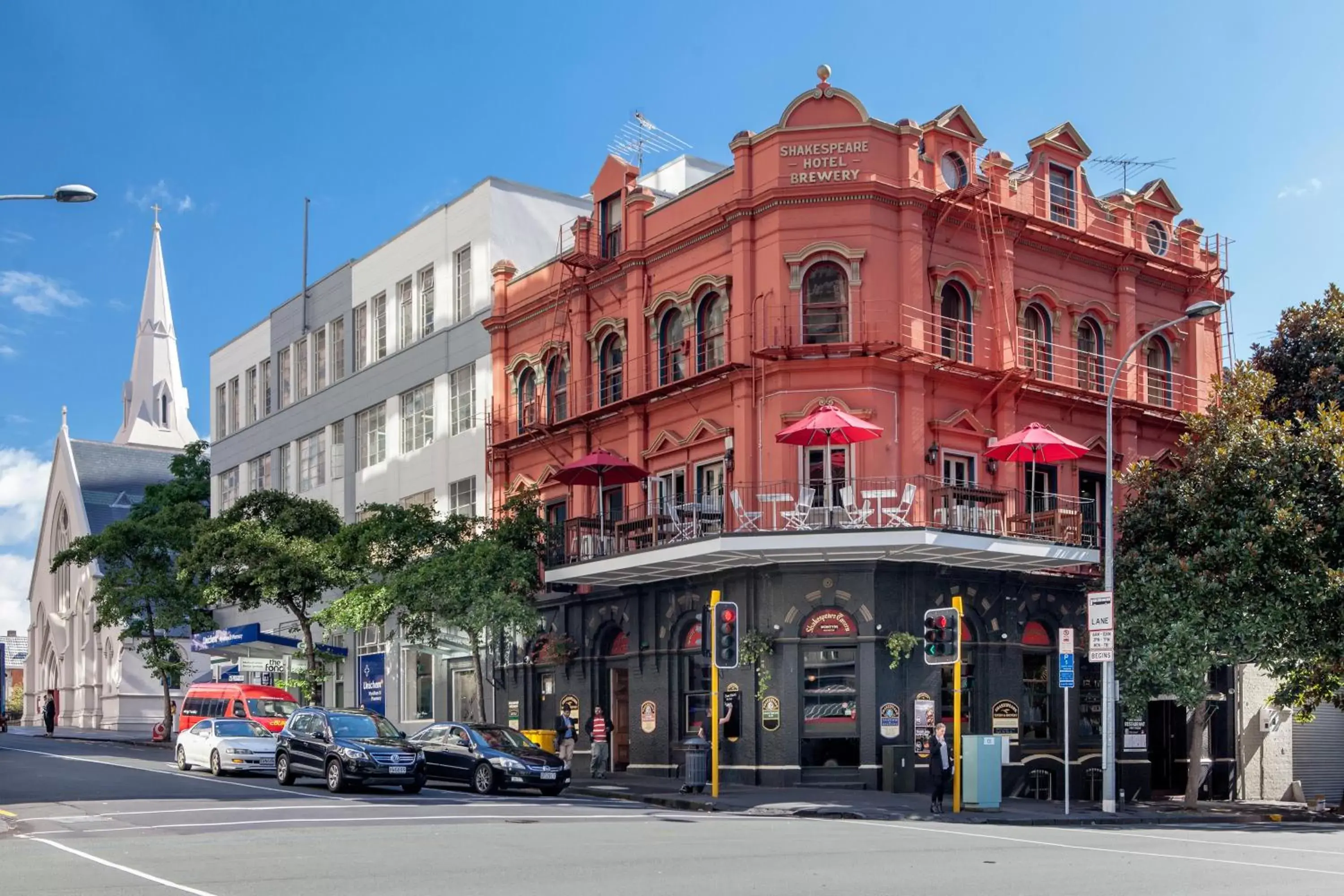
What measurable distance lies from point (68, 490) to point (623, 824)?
70.8m

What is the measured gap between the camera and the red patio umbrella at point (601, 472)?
34.5 metres

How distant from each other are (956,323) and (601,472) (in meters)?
8.51

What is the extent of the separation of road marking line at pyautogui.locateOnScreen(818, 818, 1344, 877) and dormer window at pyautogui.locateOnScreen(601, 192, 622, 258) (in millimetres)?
17777

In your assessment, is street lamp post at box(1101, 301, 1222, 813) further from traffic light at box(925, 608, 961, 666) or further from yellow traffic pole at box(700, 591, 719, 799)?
yellow traffic pole at box(700, 591, 719, 799)

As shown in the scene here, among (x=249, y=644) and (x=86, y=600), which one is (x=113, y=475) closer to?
(x=86, y=600)

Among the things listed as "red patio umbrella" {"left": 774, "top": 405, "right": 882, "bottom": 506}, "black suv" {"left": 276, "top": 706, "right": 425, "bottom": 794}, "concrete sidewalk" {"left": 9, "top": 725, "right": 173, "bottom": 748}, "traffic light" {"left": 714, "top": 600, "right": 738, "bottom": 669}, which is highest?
"red patio umbrella" {"left": 774, "top": 405, "right": 882, "bottom": 506}

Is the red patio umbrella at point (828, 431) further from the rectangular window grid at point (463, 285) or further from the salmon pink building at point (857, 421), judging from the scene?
the rectangular window grid at point (463, 285)

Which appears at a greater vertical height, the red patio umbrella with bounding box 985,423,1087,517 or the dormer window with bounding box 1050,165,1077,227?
the dormer window with bounding box 1050,165,1077,227

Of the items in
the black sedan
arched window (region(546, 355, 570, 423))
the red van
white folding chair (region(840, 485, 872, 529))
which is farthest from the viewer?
arched window (region(546, 355, 570, 423))

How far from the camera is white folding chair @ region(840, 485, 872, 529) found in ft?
99.5

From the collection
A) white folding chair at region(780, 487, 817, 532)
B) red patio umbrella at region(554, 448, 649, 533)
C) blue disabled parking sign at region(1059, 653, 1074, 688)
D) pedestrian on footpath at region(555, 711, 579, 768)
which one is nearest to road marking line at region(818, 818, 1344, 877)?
blue disabled parking sign at region(1059, 653, 1074, 688)

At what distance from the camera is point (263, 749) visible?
107ft

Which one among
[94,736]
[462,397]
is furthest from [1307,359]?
[94,736]

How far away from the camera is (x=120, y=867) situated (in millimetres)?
15953
